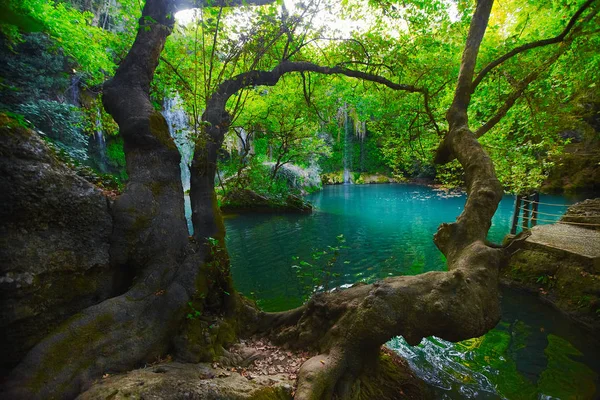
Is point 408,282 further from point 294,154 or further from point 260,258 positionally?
point 294,154

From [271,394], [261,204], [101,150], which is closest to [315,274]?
[271,394]

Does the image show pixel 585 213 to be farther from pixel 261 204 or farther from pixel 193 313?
pixel 261 204

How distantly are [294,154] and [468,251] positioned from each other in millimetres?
14227

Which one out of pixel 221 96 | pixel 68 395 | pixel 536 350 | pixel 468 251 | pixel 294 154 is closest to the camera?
pixel 68 395

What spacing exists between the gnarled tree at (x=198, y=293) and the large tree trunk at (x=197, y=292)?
12mm

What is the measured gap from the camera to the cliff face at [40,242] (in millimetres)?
2430

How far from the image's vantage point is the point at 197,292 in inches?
143

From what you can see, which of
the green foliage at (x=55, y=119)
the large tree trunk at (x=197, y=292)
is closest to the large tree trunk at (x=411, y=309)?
the large tree trunk at (x=197, y=292)

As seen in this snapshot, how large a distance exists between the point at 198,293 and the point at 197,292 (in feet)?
0.07

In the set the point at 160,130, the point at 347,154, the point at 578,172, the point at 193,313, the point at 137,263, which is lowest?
the point at 193,313

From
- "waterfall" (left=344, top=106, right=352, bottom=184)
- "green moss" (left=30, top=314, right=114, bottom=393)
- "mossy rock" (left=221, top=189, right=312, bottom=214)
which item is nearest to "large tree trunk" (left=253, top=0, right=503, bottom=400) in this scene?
"green moss" (left=30, top=314, right=114, bottom=393)

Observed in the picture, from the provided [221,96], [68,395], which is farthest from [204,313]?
[221,96]

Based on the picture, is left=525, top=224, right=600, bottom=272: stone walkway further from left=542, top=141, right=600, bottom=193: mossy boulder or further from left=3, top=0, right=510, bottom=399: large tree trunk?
left=542, top=141, right=600, bottom=193: mossy boulder

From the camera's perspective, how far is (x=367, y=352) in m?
3.47
